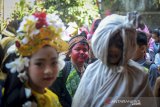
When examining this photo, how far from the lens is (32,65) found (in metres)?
2.45

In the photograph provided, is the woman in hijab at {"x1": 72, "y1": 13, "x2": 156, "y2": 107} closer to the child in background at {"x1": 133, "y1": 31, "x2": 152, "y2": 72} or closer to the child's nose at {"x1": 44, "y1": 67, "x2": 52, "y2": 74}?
the child's nose at {"x1": 44, "y1": 67, "x2": 52, "y2": 74}

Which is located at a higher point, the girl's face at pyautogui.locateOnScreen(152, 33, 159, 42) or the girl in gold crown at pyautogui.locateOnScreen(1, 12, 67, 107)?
the girl in gold crown at pyautogui.locateOnScreen(1, 12, 67, 107)

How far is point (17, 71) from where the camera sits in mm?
2449

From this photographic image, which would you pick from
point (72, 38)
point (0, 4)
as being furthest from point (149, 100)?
point (0, 4)

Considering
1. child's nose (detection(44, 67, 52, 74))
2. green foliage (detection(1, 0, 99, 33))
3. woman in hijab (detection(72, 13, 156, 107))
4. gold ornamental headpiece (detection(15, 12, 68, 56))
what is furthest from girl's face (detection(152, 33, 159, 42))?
child's nose (detection(44, 67, 52, 74))

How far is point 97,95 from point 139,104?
35 centimetres

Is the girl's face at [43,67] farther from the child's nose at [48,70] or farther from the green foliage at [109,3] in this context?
the green foliage at [109,3]

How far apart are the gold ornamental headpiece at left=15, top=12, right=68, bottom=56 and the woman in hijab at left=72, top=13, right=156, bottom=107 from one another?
42cm

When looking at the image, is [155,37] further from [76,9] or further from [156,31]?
[76,9]

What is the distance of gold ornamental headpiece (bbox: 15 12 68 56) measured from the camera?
2.46 metres

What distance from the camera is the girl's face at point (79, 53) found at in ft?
11.7

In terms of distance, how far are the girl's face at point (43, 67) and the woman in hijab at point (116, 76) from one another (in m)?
0.40

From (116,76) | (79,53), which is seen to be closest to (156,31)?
(79,53)

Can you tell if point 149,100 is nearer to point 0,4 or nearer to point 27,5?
point 27,5
